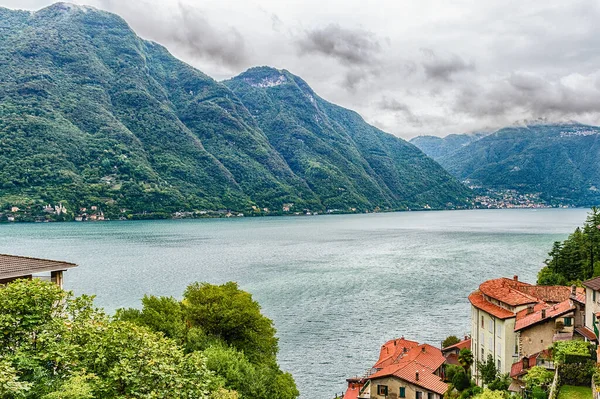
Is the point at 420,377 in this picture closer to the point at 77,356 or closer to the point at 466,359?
the point at 466,359

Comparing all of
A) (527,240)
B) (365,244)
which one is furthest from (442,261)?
(527,240)

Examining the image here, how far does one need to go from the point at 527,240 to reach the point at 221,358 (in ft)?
534

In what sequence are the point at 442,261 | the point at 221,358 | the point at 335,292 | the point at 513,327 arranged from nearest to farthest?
the point at 221,358, the point at 513,327, the point at 335,292, the point at 442,261

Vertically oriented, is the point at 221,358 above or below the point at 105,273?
above

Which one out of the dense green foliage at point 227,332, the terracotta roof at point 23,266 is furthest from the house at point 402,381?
the terracotta roof at point 23,266

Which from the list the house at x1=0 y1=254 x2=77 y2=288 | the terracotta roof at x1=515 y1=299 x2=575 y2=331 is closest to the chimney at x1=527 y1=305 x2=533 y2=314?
the terracotta roof at x1=515 y1=299 x2=575 y2=331

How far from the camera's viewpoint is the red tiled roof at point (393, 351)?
46.1m

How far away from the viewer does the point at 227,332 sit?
40344mm

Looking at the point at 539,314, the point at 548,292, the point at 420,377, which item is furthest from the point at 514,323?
the point at 548,292

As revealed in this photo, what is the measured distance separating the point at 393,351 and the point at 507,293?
1468 cm

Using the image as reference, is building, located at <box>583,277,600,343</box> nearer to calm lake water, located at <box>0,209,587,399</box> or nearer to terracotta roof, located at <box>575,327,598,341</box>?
terracotta roof, located at <box>575,327,598,341</box>

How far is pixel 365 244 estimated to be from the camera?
16725 centimetres

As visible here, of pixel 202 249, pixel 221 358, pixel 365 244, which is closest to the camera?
pixel 221 358

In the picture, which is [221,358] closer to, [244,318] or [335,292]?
[244,318]
